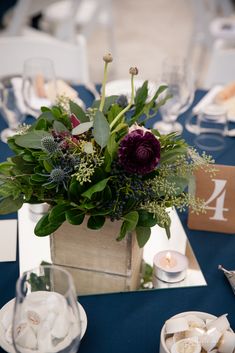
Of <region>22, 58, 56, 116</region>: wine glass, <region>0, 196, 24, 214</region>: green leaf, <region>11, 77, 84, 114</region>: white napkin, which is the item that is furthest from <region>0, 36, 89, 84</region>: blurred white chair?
<region>0, 196, 24, 214</region>: green leaf

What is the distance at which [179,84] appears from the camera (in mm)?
1772

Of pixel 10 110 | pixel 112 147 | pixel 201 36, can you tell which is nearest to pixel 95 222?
pixel 112 147

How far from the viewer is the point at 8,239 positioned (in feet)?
4.34

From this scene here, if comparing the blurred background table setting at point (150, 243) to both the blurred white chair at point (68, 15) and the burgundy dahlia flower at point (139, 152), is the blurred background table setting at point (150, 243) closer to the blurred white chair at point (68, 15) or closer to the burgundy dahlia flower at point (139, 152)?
the burgundy dahlia flower at point (139, 152)

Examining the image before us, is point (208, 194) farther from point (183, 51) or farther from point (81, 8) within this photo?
point (183, 51)

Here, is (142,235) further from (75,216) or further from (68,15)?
(68,15)

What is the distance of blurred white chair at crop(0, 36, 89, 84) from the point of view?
90.0 inches

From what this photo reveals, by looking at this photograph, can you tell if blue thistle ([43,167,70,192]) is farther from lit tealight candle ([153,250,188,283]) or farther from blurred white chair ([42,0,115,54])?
blurred white chair ([42,0,115,54])

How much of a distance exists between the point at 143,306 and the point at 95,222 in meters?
0.22

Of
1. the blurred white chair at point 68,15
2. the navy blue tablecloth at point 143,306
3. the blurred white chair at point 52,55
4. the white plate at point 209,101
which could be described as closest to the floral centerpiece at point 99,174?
the navy blue tablecloth at point 143,306

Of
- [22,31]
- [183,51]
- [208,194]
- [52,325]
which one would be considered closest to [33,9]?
[22,31]

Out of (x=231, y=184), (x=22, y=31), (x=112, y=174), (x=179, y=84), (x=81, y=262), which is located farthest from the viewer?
(x=22, y=31)

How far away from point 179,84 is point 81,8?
2.38m

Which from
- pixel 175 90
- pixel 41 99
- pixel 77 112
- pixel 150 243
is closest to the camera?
pixel 77 112
